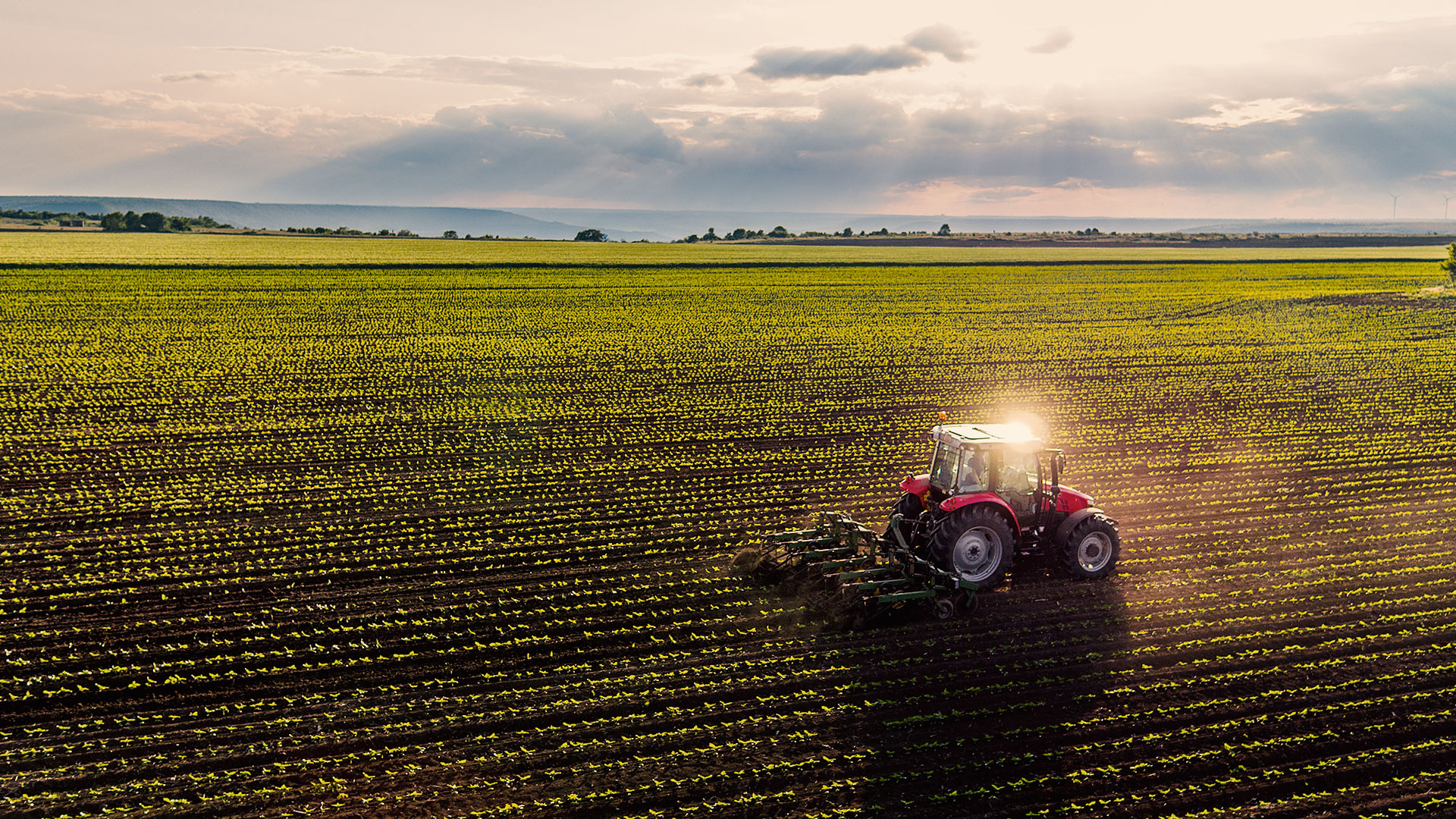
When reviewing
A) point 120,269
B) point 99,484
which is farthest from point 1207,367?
point 120,269

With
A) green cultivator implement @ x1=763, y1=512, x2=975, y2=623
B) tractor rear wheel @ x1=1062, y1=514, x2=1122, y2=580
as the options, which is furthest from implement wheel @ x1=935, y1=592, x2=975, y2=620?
tractor rear wheel @ x1=1062, y1=514, x2=1122, y2=580

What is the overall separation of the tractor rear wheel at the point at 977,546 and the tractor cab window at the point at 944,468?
573 mm

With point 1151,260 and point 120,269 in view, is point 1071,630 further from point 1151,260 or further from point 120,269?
point 1151,260

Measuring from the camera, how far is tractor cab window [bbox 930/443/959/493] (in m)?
12.1

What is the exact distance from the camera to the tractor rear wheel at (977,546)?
38.2 ft

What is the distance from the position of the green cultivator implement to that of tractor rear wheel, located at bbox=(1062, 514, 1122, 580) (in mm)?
1907

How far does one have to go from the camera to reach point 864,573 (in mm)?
11406

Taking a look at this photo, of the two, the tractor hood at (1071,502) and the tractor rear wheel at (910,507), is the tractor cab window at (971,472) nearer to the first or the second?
the tractor rear wheel at (910,507)

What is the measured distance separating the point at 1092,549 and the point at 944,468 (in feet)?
8.34

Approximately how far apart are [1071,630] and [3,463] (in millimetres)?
20715

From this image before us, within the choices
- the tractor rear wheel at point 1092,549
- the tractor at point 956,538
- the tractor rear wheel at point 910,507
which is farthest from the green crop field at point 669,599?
the tractor rear wheel at point 910,507

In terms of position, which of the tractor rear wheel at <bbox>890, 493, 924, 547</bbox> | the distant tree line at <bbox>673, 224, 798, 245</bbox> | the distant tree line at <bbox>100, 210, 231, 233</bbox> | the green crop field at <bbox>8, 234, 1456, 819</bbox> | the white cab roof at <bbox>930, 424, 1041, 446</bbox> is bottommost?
the green crop field at <bbox>8, 234, 1456, 819</bbox>

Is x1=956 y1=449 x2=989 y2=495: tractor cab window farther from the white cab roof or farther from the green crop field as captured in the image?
the green crop field

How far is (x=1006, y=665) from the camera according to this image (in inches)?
408
